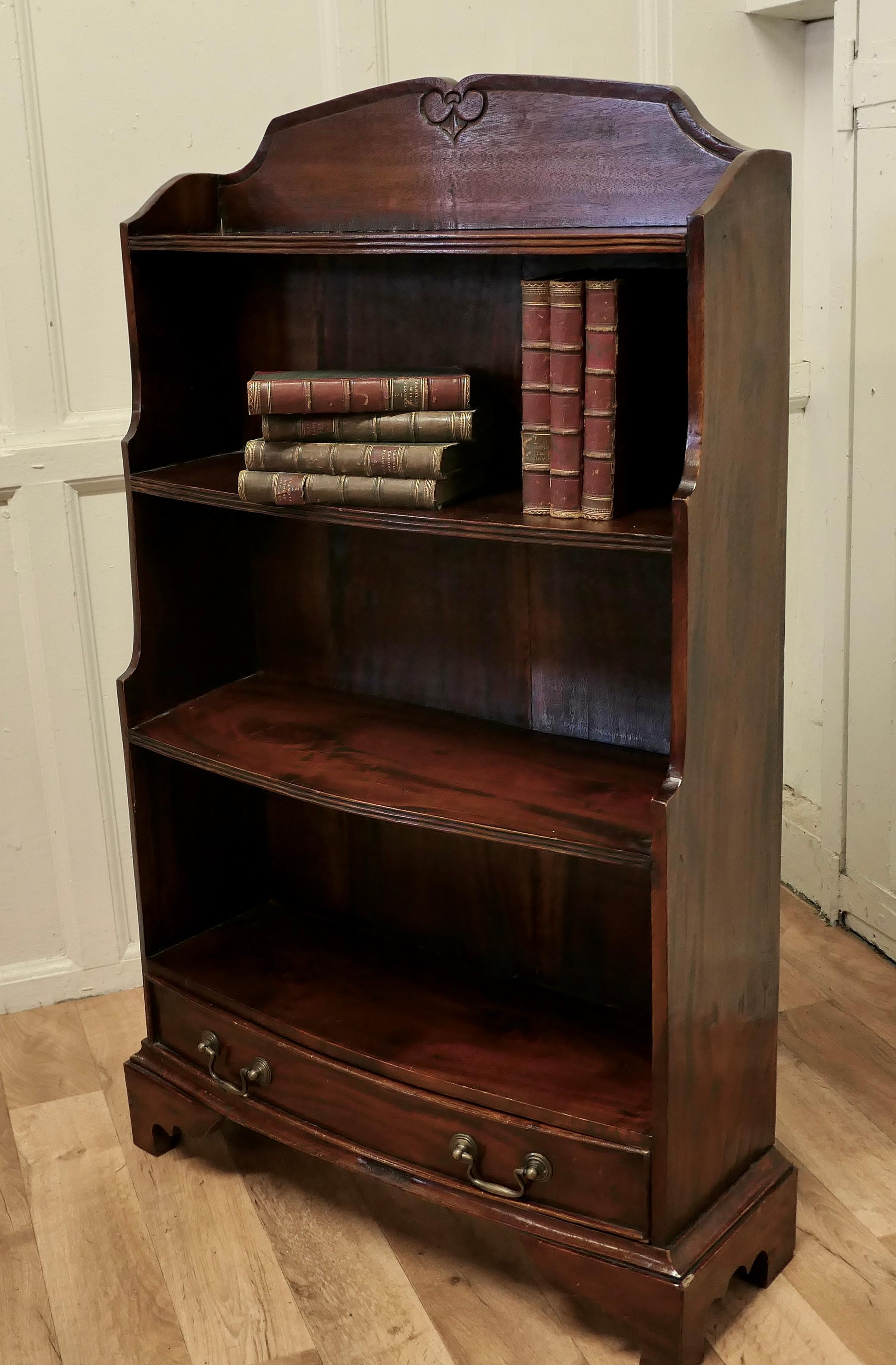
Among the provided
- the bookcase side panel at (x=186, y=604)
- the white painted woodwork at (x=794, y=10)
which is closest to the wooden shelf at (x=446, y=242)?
the bookcase side panel at (x=186, y=604)

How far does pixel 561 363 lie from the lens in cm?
173

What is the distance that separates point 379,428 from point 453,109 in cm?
47

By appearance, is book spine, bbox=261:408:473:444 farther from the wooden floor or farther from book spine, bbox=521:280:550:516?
the wooden floor

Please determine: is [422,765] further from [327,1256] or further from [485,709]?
[327,1256]

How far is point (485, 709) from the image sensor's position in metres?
2.23

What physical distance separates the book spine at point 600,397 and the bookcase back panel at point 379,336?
2 centimetres

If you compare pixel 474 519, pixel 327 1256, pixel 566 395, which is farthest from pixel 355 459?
pixel 327 1256

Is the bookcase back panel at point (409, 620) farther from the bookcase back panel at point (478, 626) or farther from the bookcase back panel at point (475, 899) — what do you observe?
the bookcase back panel at point (475, 899)

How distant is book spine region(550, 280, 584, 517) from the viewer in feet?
5.62

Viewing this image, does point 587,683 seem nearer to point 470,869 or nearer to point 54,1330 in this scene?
point 470,869

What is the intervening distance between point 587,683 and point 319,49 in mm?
1357

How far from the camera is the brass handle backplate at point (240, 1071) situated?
216 centimetres

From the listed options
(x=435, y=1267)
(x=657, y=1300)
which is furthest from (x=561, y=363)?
(x=435, y=1267)

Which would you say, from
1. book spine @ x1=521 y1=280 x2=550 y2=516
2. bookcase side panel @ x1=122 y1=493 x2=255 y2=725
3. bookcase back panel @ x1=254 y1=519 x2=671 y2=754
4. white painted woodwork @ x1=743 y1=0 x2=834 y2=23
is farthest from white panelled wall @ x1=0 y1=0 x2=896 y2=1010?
book spine @ x1=521 y1=280 x2=550 y2=516
